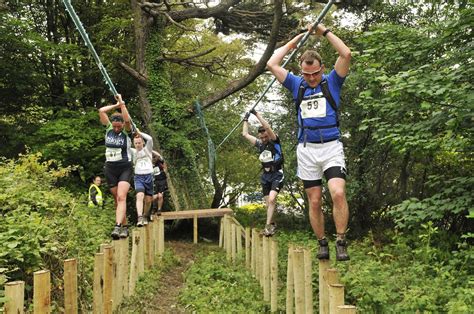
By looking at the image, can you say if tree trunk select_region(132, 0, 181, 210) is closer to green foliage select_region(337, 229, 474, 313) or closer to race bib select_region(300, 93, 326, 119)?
green foliage select_region(337, 229, 474, 313)

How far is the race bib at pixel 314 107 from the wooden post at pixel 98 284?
2.09 meters

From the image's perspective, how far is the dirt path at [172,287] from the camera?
5697mm

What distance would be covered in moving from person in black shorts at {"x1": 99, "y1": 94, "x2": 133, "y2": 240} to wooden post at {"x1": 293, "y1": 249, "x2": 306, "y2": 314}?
2.41m

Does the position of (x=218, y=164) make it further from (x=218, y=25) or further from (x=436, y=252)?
(x=436, y=252)

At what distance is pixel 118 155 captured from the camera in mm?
5695

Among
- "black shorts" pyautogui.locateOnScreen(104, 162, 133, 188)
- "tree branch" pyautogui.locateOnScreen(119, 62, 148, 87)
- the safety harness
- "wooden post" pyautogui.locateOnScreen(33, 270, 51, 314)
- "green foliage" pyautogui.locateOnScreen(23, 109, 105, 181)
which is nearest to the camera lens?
"wooden post" pyautogui.locateOnScreen(33, 270, 51, 314)

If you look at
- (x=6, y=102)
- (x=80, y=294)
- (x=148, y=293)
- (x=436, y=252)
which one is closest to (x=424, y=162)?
(x=436, y=252)

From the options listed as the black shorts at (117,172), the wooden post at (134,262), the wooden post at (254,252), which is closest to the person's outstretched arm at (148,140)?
the black shorts at (117,172)

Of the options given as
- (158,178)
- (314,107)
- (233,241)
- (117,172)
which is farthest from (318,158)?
(158,178)

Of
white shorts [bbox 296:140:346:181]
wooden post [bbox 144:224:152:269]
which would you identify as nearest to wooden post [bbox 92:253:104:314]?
white shorts [bbox 296:140:346:181]

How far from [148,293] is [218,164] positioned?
897 centimetres

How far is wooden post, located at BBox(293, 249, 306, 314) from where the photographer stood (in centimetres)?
407

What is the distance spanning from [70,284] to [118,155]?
8.99 ft

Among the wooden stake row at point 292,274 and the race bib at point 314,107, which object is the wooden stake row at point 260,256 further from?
the race bib at point 314,107
